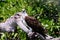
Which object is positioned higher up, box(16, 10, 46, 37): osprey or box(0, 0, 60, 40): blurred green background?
box(16, 10, 46, 37): osprey

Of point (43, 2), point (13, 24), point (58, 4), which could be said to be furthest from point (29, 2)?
point (13, 24)

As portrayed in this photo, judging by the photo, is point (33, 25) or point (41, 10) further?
point (41, 10)

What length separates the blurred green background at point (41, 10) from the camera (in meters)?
5.09

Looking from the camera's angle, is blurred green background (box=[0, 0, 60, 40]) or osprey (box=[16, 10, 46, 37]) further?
blurred green background (box=[0, 0, 60, 40])

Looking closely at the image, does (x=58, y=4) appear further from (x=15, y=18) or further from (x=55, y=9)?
(x=15, y=18)

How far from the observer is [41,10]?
17.7 feet

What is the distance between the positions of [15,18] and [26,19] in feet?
0.57

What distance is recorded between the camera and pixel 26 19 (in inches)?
141

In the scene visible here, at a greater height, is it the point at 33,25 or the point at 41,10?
the point at 33,25

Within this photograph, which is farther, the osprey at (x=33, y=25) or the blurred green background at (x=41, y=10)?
the blurred green background at (x=41, y=10)

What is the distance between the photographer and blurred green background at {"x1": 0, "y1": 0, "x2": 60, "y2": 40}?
509cm

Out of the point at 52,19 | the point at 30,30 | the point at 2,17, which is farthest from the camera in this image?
the point at 52,19

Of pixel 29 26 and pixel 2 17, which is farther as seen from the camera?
pixel 2 17

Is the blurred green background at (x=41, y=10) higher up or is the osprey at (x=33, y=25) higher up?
the osprey at (x=33, y=25)
